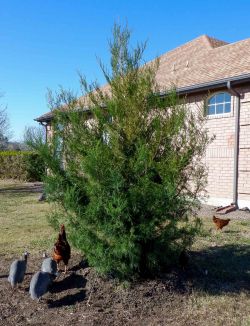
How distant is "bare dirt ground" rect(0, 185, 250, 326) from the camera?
387 cm

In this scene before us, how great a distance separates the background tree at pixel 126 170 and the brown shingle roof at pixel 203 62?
4.78m

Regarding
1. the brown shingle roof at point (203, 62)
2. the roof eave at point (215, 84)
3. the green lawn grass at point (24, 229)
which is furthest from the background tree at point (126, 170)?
the roof eave at point (215, 84)

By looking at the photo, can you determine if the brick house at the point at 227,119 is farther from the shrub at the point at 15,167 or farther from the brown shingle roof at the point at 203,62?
the shrub at the point at 15,167

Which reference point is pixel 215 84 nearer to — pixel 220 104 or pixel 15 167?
pixel 220 104

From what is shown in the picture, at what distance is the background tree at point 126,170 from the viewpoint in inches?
168

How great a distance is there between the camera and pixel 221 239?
23.6 ft

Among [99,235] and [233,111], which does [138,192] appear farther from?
[233,111]

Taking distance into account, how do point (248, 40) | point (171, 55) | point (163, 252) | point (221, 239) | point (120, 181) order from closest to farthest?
point (120, 181) → point (163, 252) → point (221, 239) → point (248, 40) → point (171, 55)

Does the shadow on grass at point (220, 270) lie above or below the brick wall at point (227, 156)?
below

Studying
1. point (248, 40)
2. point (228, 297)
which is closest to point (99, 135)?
point (228, 297)

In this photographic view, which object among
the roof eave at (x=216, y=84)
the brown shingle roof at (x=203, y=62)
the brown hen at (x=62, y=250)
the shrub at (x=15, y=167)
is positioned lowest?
the brown hen at (x=62, y=250)

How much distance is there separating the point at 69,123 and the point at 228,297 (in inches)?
115

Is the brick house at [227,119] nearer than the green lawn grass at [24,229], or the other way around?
the green lawn grass at [24,229]

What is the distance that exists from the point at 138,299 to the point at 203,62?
1249 centimetres
